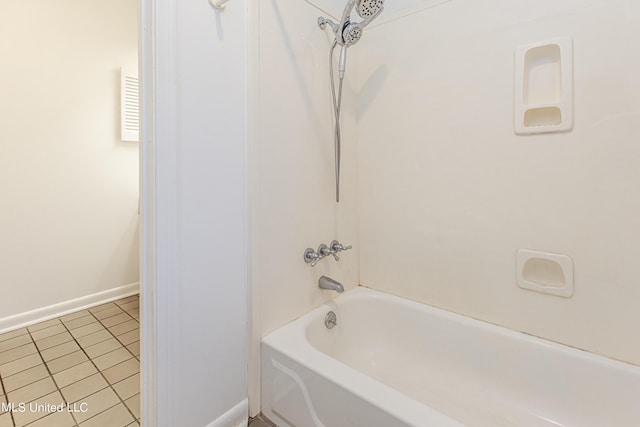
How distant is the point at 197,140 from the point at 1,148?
177 cm

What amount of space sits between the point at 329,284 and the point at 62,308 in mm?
2022

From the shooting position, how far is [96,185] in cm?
220

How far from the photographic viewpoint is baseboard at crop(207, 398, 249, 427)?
110 centimetres

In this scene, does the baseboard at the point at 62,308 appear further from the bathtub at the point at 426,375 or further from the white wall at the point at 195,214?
the bathtub at the point at 426,375

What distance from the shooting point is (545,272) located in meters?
1.20

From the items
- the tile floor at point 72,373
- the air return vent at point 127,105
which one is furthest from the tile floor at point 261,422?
the air return vent at point 127,105

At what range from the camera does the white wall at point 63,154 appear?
72.8 inches

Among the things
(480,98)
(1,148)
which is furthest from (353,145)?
(1,148)

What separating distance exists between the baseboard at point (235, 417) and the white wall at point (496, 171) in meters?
0.88

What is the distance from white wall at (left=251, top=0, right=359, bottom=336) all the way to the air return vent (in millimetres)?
1571

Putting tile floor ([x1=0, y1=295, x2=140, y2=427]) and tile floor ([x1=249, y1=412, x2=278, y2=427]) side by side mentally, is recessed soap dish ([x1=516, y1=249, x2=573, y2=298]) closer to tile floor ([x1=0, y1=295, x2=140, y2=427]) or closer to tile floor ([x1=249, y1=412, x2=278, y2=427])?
tile floor ([x1=249, y1=412, x2=278, y2=427])

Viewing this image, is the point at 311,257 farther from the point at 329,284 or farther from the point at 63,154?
the point at 63,154

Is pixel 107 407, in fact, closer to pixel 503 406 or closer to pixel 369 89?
pixel 503 406

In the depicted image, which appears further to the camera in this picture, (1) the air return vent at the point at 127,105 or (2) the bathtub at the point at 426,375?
(1) the air return vent at the point at 127,105
